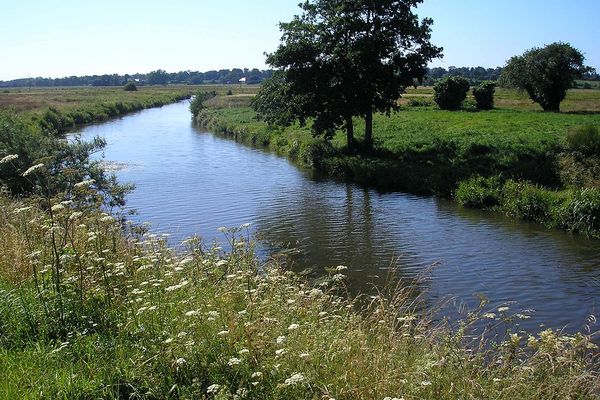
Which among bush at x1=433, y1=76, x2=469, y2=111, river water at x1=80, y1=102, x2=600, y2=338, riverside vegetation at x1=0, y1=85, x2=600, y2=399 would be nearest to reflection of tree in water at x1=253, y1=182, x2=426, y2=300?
river water at x1=80, y1=102, x2=600, y2=338

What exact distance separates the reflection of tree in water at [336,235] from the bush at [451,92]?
2915cm

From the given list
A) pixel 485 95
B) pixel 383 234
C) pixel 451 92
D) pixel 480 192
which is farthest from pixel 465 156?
pixel 485 95

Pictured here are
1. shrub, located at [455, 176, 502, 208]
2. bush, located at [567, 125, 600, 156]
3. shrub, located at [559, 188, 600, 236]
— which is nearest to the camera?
shrub, located at [559, 188, 600, 236]

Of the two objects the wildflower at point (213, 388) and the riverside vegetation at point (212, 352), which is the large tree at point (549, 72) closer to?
the riverside vegetation at point (212, 352)

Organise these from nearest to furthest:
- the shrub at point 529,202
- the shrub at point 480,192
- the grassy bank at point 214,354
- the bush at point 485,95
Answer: the grassy bank at point 214,354
the shrub at point 529,202
the shrub at point 480,192
the bush at point 485,95

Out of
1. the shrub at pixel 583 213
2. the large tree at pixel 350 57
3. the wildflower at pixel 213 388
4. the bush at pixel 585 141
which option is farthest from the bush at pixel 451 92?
the wildflower at pixel 213 388

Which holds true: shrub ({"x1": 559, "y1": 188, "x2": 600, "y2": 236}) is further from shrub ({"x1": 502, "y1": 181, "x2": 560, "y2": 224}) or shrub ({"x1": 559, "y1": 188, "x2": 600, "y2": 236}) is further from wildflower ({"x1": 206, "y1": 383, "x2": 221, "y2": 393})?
wildflower ({"x1": 206, "y1": 383, "x2": 221, "y2": 393})

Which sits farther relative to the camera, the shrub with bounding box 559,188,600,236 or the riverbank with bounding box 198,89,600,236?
the riverbank with bounding box 198,89,600,236

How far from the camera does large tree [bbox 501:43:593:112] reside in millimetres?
52031

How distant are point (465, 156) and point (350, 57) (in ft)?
27.3

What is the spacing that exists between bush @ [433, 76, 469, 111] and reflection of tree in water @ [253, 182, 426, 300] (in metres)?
29.2

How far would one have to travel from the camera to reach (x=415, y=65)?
3259cm

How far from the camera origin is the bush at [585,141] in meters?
26.0

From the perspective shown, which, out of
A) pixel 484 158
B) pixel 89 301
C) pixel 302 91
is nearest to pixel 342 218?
pixel 484 158
